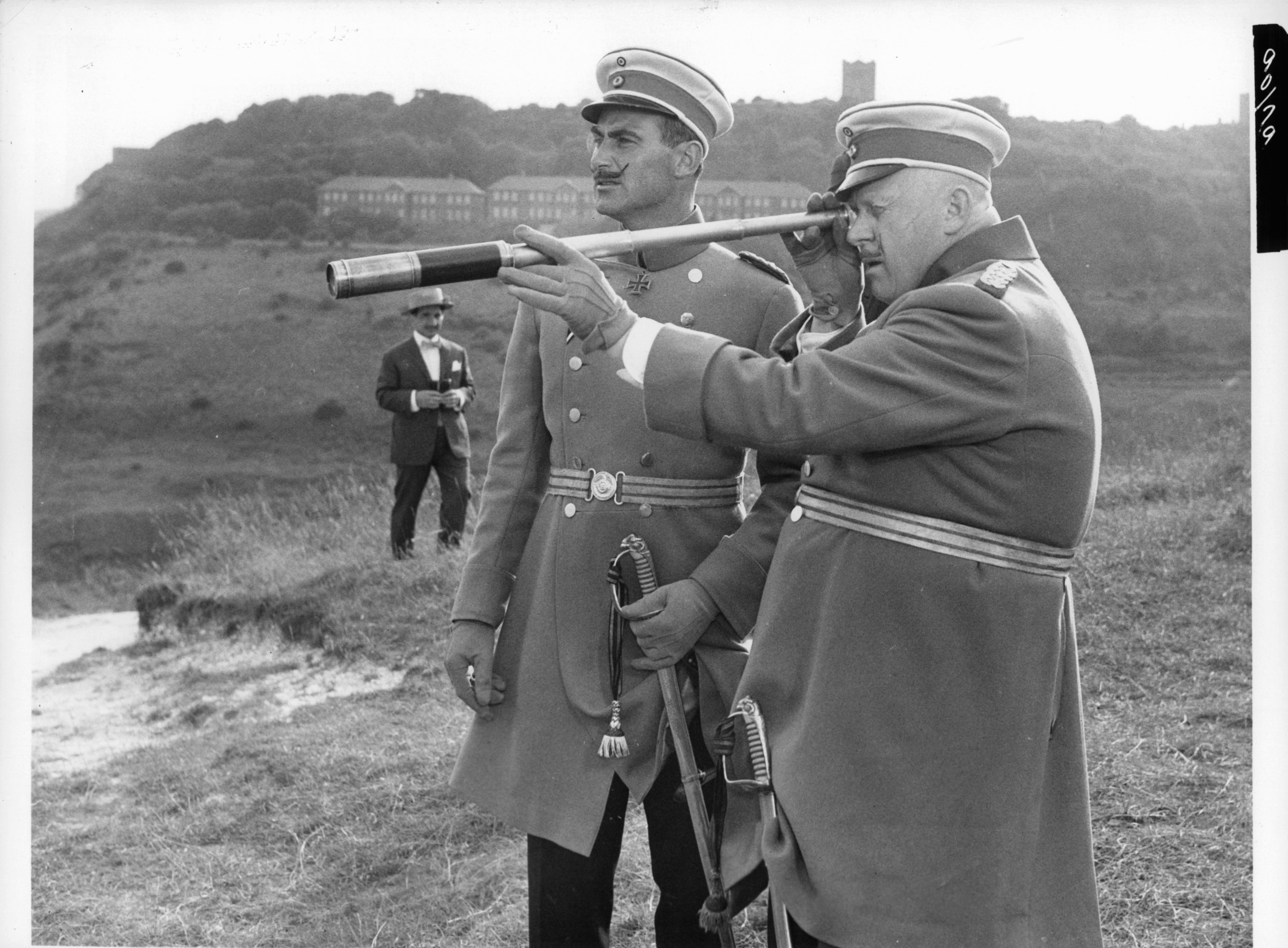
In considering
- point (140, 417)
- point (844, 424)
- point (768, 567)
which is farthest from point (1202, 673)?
point (140, 417)

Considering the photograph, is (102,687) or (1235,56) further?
(102,687)

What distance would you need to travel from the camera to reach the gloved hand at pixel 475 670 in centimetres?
280

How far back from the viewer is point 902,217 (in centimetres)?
231

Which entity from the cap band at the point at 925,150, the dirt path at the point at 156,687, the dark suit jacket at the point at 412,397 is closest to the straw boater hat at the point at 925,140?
the cap band at the point at 925,150

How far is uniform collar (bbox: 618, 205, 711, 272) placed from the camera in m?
2.80

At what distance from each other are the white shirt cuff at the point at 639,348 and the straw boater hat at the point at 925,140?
43 centimetres

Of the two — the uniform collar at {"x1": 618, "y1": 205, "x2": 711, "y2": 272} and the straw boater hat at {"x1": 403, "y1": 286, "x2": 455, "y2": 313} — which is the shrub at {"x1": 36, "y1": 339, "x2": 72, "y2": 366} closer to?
the straw boater hat at {"x1": 403, "y1": 286, "x2": 455, "y2": 313}

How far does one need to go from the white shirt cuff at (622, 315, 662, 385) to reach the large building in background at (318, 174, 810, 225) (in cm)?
302

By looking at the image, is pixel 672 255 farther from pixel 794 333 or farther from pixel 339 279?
pixel 339 279

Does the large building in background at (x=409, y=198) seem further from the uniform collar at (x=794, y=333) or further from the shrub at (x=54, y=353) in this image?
the uniform collar at (x=794, y=333)

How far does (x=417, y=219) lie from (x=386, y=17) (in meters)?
4.37

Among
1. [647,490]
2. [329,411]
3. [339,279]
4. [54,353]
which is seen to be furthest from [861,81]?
[54,353]

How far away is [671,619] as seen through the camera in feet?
8.46

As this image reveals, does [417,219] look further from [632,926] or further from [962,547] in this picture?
[962,547]
